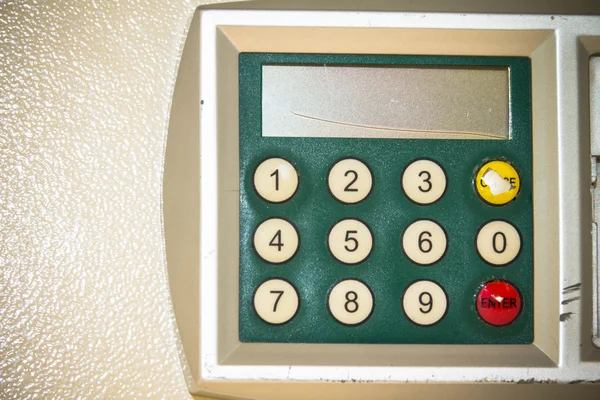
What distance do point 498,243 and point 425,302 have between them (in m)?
0.11

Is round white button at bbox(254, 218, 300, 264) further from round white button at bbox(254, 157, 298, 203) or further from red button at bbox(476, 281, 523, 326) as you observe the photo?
red button at bbox(476, 281, 523, 326)

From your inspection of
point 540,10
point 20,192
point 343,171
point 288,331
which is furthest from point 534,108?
point 20,192

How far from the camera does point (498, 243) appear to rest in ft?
1.97

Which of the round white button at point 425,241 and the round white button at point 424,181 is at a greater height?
the round white button at point 424,181

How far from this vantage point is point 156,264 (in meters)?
0.59

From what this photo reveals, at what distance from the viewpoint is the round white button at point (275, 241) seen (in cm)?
59

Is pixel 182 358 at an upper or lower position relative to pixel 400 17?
lower

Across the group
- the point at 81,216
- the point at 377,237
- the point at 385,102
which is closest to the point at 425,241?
the point at 377,237

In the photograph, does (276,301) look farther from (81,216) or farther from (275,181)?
(81,216)

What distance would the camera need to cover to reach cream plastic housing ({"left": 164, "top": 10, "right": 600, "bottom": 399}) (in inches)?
22.7

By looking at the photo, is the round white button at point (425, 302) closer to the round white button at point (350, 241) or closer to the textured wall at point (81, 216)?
the round white button at point (350, 241)

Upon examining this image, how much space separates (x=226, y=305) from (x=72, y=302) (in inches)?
6.9

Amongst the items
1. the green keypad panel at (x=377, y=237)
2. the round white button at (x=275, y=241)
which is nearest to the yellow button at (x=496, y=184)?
the green keypad panel at (x=377, y=237)

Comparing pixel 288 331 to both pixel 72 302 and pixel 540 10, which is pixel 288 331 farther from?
pixel 540 10
